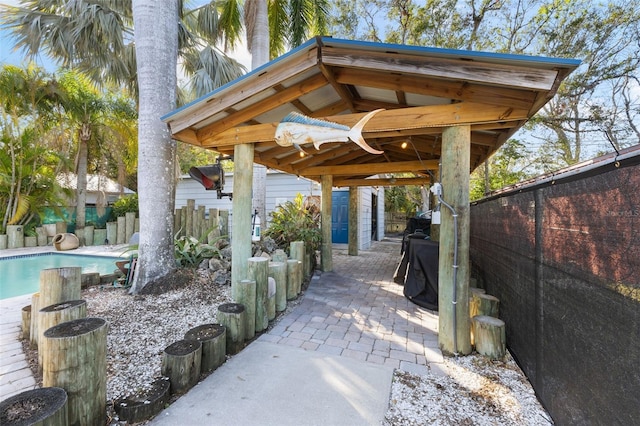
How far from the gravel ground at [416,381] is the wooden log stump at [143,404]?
3.6 inches

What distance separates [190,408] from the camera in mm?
1805

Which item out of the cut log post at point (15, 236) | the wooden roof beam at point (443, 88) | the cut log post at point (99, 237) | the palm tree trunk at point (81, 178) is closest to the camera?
the wooden roof beam at point (443, 88)

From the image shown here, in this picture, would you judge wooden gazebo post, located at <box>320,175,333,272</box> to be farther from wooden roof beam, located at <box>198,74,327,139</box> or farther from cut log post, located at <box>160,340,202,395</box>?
cut log post, located at <box>160,340,202,395</box>

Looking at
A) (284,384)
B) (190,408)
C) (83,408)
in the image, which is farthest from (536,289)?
(83,408)

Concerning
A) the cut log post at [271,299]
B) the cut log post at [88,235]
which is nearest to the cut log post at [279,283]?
the cut log post at [271,299]

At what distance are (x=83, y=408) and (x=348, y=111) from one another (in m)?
4.22

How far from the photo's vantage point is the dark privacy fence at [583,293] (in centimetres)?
118

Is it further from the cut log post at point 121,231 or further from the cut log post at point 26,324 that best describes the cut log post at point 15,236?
the cut log post at point 26,324

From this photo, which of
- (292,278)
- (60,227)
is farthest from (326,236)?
(60,227)

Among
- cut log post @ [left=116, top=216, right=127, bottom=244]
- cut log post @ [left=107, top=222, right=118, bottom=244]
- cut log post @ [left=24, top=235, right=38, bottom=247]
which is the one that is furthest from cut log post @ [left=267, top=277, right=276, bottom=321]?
cut log post @ [left=24, top=235, right=38, bottom=247]

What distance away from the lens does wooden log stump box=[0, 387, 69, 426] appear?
3.92 ft

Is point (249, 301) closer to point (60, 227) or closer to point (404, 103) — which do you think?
point (404, 103)

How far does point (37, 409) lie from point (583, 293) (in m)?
2.80

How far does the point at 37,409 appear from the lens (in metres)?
1.26
